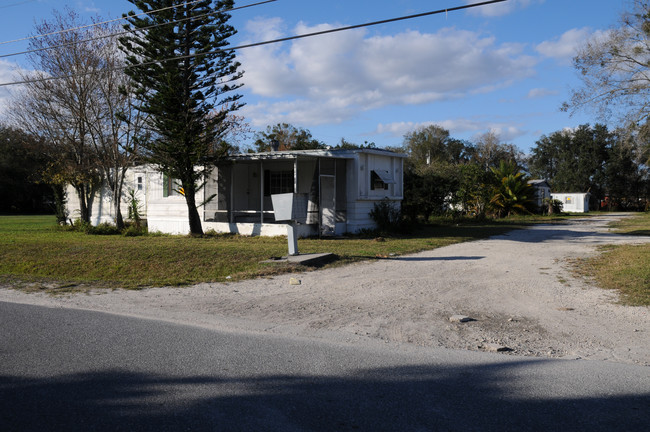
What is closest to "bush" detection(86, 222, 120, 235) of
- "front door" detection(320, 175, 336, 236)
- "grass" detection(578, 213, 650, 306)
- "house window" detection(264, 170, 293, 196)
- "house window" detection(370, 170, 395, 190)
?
"house window" detection(264, 170, 293, 196)

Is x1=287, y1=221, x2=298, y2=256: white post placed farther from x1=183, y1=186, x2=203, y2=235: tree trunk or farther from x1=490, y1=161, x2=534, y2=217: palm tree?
x1=490, y1=161, x2=534, y2=217: palm tree

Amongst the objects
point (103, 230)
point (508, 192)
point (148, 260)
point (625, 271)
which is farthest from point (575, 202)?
point (148, 260)

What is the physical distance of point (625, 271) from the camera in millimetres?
10438

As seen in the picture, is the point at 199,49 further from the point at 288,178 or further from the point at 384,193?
the point at 384,193

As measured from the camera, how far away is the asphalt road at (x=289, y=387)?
372 centimetres

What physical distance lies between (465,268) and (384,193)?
9.22 metres

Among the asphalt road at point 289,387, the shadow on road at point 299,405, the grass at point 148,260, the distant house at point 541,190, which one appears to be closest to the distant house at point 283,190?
the grass at point 148,260

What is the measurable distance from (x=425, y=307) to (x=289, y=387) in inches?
157

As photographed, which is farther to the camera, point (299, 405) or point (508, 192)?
point (508, 192)

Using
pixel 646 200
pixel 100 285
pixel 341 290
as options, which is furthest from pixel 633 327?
pixel 646 200

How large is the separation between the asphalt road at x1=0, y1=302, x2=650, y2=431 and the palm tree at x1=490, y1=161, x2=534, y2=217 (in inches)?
1180

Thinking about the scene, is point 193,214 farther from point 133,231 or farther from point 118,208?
point 118,208

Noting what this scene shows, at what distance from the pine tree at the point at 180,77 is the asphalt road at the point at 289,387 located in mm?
12208

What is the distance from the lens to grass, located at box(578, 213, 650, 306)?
851cm
